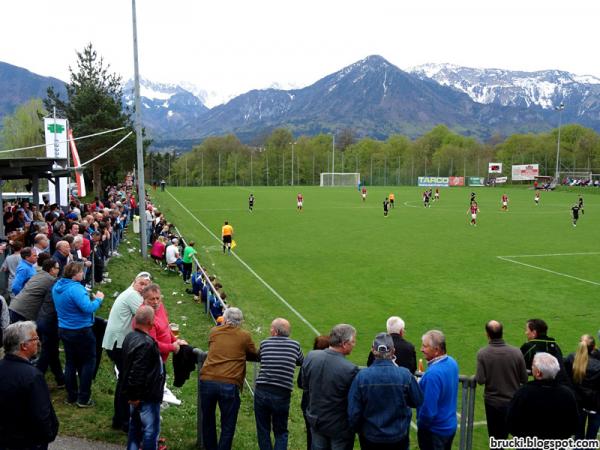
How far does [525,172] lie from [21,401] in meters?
104

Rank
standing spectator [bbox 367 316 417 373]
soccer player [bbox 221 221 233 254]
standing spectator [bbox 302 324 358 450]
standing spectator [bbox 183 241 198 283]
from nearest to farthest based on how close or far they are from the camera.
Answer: standing spectator [bbox 302 324 358 450] → standing spectator [bbox 367 316 417 373] → standing spectator [bbox 183 241 198 283] → soccer player [bbox 221 221 233 254]

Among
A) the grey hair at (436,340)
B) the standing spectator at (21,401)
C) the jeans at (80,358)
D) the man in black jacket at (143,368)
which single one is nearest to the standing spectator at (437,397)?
the grey hair at (436,340)

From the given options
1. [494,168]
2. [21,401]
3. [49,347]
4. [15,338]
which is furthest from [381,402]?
[494,168]

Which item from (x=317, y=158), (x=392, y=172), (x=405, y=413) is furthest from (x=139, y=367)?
(x=317, y=158)

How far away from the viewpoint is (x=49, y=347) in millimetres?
7066

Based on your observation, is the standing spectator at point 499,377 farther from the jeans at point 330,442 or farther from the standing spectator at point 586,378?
the jeans at point 330,442

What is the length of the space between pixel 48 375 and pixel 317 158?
12130cm

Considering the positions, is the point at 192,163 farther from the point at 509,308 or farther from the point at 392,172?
the point at 509,308

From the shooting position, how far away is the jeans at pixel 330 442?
4.96 metres

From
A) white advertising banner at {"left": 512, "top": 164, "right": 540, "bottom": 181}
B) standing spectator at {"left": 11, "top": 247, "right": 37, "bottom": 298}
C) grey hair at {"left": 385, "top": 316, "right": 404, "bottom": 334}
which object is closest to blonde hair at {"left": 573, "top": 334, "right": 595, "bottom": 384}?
grey hair at {"left": 385, "top": 316, "right": 404, "bottom": 334}

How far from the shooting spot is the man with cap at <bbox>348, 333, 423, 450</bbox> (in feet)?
15.2

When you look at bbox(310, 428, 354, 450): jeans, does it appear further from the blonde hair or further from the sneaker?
the sneaker

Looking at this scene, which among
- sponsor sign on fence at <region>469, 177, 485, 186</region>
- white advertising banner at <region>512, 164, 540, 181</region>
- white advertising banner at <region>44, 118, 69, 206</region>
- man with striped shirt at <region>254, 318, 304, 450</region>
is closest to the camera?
man with striped shirt at <region>254, 318, 304, 450</region>

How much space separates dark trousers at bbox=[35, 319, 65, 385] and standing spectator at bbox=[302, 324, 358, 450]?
12.6 ft
